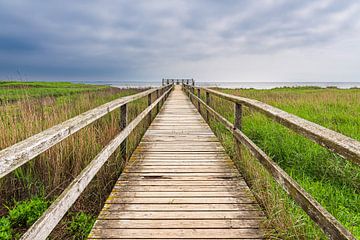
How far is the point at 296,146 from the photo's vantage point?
4699 millimetres

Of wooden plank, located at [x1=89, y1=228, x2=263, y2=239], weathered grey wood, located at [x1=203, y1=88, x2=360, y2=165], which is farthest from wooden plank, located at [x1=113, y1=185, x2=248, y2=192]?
weathered grey wood, located at [x1=203, y1=88, x2=360, y2=165]

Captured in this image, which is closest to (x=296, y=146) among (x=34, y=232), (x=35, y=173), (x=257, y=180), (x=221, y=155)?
(x=221, y=155)

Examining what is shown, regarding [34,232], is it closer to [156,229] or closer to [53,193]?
[156,229]

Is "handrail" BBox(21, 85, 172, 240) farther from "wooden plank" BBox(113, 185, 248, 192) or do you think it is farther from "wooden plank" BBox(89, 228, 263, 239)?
"wooden plank" BBox(113, 185, 248, 192)

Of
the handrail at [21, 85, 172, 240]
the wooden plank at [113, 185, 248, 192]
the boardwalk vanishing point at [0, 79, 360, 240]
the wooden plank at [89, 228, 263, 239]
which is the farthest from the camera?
the wooden plank at [113, 185, 248, 192]

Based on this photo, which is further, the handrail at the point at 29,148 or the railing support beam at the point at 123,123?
the railing support beam at the point at 123,123

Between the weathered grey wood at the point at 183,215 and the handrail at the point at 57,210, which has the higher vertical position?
the handrail at the point at 57,210

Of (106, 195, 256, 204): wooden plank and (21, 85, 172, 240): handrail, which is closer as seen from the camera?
(21, 85, 172, 240): handrail

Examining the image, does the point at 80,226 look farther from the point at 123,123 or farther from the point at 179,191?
the point at 123,123

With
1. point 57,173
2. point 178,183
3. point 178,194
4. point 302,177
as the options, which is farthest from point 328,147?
point 57,173

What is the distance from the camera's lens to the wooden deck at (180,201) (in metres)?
2.12

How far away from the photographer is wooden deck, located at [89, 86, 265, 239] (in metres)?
2.12

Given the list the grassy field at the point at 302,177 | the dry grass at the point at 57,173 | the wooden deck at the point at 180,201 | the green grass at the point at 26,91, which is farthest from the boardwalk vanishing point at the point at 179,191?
the green grass at the point at 26,91

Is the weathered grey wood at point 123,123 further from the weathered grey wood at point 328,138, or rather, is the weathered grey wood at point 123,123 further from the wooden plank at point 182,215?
the weathered grey wood at point 328,138
